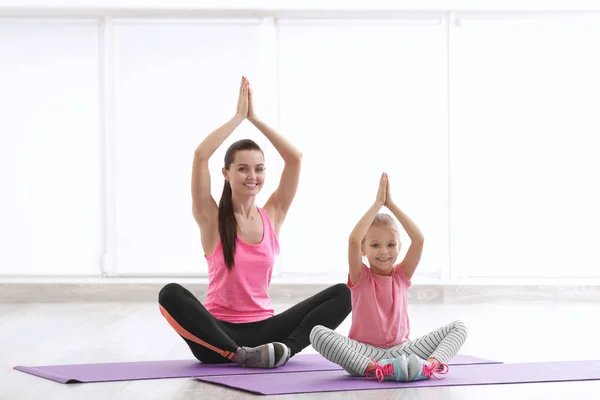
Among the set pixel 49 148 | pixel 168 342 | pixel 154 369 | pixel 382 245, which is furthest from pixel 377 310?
pixel 49 148

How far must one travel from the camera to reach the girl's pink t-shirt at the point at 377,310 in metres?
3.10

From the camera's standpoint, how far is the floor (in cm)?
271

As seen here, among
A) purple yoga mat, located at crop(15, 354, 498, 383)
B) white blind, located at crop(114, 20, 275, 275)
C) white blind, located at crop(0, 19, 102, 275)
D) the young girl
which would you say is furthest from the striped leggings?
white blind, located at crop(0, 19, 102, 275)

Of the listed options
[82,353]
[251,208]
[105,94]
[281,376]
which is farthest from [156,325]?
[105,94]

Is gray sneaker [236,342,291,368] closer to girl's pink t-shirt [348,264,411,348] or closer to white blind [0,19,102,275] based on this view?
girl's pink t-shirt [348,264,411,348]

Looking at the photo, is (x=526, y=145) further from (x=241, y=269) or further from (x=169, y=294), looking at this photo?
(x=169, y=294)

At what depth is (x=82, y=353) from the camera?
145 inches

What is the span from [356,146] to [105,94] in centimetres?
168

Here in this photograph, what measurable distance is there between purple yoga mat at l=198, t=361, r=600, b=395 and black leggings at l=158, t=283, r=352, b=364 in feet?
0.76

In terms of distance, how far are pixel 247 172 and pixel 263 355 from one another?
64cm

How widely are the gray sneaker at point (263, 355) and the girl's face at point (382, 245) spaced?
429 mm

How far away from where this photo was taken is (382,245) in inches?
122

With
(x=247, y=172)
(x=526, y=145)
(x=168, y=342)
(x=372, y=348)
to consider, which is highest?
(x=526, y=145)

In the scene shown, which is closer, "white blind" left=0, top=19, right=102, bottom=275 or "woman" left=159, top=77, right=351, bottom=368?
"woman" left=159, top=77, right=351, bottom=368
